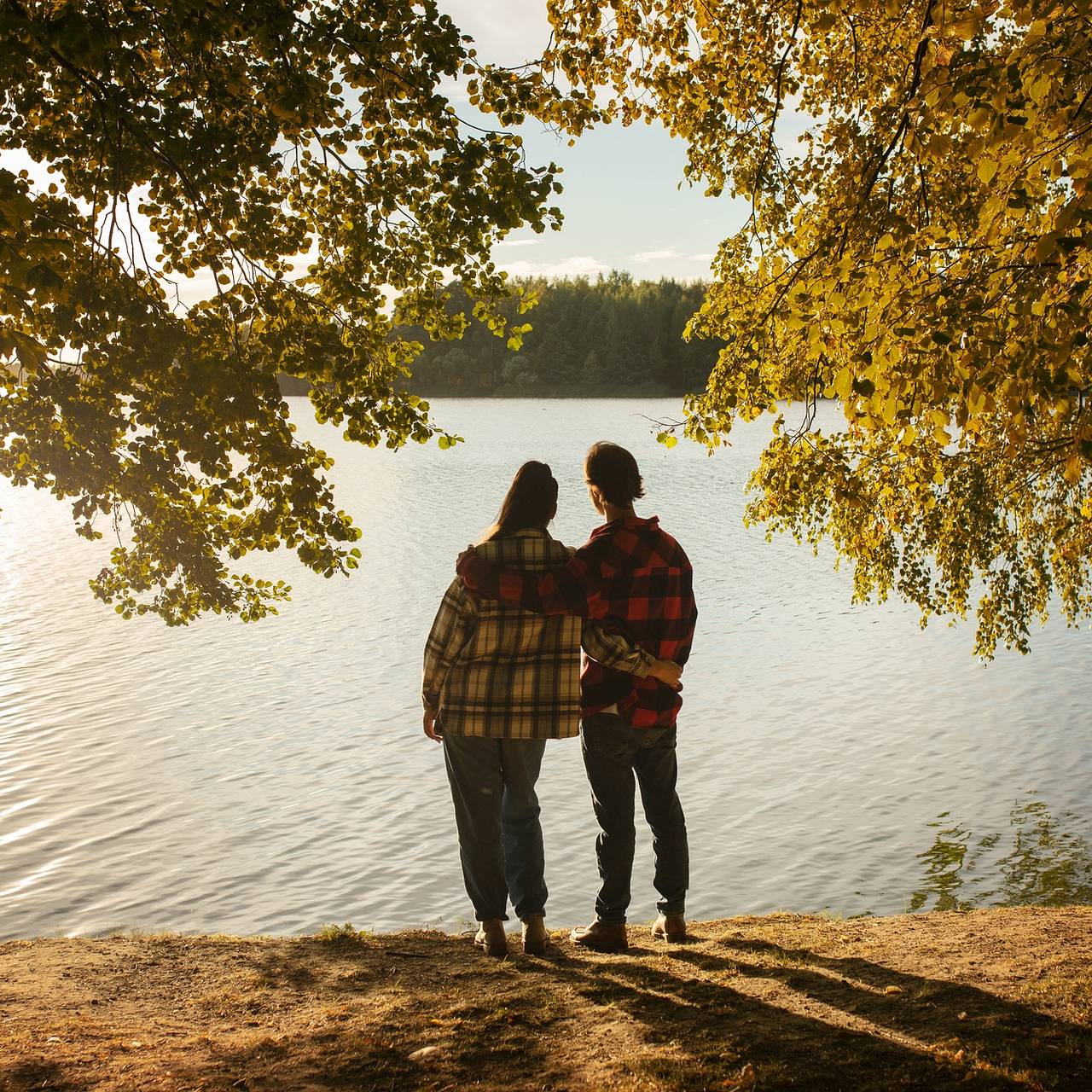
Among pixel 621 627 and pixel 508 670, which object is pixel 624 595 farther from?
pixel 508 670

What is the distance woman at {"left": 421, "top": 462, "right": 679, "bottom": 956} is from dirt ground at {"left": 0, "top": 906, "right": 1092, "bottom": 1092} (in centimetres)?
93

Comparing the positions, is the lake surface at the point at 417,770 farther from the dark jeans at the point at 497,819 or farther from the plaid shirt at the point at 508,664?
the plaid shirt at the point at 508,664

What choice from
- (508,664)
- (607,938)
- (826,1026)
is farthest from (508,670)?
(826,1026)

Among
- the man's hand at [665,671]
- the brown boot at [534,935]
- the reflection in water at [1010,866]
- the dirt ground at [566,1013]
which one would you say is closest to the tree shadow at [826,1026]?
the dirt ground at [566,1013]

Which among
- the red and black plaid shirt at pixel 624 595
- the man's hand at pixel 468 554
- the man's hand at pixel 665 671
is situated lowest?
the man's hand at pixel 665 671

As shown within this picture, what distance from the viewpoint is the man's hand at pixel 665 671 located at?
17.1 ft

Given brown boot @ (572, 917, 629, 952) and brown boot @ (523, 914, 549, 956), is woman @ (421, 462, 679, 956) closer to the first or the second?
brown boot @ (523, 914, 549, 956)

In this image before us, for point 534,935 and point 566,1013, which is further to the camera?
point 534,935

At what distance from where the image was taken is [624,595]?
5230mm

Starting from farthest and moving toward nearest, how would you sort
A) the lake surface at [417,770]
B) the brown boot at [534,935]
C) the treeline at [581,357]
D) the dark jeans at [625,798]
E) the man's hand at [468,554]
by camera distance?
the treeline at [581,357]
the lake surface at [417,770]
the brown boot at [534,935]
the dark jeans at [625,798]
the man's hand at [468,554]

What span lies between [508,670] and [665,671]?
2.38ft

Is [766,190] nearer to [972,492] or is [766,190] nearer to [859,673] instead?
[972,492]

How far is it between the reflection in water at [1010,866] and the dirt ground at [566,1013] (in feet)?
8.53

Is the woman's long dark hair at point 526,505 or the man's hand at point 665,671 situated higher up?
the woman's long dark hair at point 526,505
